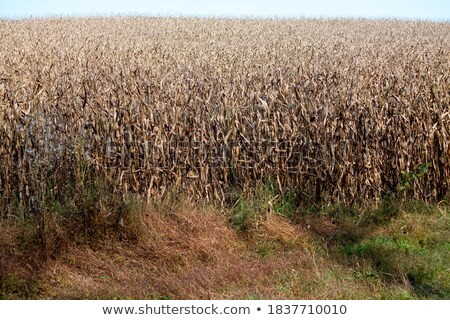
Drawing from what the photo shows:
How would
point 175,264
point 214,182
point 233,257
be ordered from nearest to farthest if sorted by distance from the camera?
point 175,264, point 233,257, point 214,182

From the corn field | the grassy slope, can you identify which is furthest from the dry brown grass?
the corn field

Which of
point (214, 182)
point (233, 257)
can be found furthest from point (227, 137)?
point (233, 257)

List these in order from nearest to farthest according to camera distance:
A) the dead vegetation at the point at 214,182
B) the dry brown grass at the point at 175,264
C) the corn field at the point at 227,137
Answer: the dry brown grass at the point at 175,264 < the dead vegetation at the point at 214,182 < the corn field at the point at 227,137

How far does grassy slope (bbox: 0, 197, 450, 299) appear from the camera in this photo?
494 centimetres

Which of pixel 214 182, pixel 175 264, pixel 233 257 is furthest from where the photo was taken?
pixel 214 182

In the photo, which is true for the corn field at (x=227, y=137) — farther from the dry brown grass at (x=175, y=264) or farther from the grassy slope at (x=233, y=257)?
the dry brown grass at (x=175, y=264)

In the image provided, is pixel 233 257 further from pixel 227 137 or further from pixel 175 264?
pixel 227 137

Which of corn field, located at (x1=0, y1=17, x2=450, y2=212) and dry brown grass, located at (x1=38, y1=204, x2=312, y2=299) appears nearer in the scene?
dry brown grass, located at (x1=38, y1=204, x2=312, y2=299)

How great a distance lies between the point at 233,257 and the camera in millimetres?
5488

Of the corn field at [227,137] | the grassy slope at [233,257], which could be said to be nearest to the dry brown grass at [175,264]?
the grassy slope at [233,257]

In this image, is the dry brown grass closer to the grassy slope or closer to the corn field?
the grassy slope

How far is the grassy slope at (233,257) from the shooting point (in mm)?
4941

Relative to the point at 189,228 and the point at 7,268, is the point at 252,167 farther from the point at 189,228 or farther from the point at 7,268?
the point at 7,268

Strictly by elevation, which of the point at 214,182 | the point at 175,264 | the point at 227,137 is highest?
the point at 227,137
